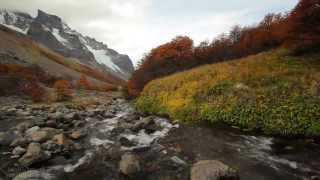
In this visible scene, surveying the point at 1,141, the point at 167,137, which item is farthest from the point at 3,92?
the point at 167,137

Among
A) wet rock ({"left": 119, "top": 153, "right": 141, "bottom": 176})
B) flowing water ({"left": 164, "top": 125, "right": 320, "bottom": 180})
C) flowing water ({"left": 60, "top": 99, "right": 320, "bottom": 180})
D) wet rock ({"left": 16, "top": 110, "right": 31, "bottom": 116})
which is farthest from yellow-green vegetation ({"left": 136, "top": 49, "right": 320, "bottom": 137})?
wet rock ({"left": 16, "top": 110, "right": 31, "bottom": 116})

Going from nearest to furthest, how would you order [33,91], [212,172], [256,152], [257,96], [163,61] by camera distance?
[212,172] → [256,152] → [257,96] → [163,61] → [33,91]

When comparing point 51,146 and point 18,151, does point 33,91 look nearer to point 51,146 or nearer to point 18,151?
point 51,146

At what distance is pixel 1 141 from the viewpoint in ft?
62.0

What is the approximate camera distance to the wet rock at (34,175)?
12.7 metres

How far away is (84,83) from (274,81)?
85813mm

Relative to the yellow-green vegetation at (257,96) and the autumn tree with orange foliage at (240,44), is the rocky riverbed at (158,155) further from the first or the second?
the autumn tree with orange foliage at (240,44)

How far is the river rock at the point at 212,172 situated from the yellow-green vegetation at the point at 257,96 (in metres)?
7.82

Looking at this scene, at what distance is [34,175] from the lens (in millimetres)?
13047

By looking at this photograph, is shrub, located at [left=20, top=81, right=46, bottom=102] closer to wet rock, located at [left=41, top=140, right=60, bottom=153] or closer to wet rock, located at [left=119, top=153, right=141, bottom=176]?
wet rock, located at [left=41, top=140, right=60, bottom=153]

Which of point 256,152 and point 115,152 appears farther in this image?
point 115,152

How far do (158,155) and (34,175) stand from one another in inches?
254

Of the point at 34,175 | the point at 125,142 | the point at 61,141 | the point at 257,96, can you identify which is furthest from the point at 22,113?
the point at 257,96

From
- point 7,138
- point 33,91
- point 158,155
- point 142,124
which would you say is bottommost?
point 7,138
